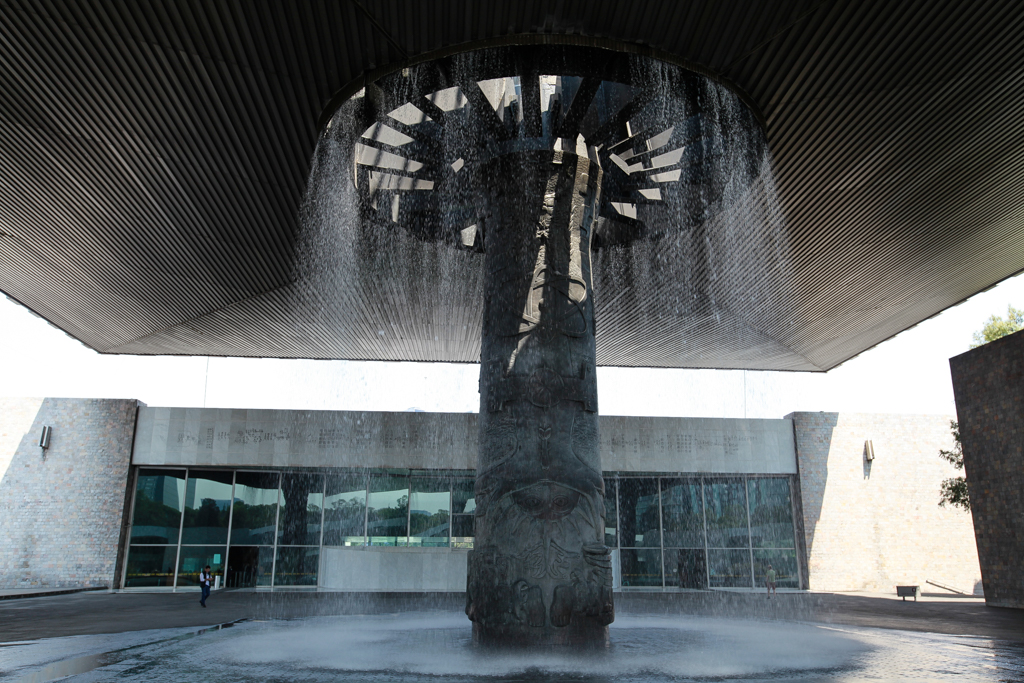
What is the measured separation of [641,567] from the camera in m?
20.8

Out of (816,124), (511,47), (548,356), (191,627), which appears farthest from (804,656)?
(191,627)

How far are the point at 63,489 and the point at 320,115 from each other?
1613 cm

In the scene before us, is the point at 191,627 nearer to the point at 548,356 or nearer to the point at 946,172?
the point at 548,356

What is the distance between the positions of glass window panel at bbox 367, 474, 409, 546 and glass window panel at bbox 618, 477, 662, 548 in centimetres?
666

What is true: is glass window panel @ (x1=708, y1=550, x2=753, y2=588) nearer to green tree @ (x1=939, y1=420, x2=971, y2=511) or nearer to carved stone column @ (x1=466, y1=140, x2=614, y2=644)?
green tree @ (x1=939, y1=420, x2=971, y2=511)

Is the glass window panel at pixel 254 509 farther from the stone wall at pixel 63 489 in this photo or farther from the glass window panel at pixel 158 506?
the stone wall at pixel 63 489

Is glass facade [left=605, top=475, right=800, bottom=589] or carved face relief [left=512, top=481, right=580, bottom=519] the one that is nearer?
carved face relief [left=512, top=481, right=580, bottom=519]

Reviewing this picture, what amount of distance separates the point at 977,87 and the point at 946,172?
92.6 inches

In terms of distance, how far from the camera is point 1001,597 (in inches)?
564

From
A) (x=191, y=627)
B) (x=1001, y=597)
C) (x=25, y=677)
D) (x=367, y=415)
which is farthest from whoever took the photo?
(x=367, y=415)

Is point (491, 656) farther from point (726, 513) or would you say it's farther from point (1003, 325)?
point (1003, 325)

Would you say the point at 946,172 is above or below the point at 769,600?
above

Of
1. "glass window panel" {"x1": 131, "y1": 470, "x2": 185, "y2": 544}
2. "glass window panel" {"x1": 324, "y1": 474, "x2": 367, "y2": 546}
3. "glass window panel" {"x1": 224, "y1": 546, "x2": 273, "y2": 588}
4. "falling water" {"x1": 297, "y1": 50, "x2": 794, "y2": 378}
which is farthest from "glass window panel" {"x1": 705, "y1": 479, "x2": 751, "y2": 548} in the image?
"glass window panel" {"x1": 131, "y1": 470, "x2": 185, "y2": 544}

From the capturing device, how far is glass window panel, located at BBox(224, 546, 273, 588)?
19984 mm
